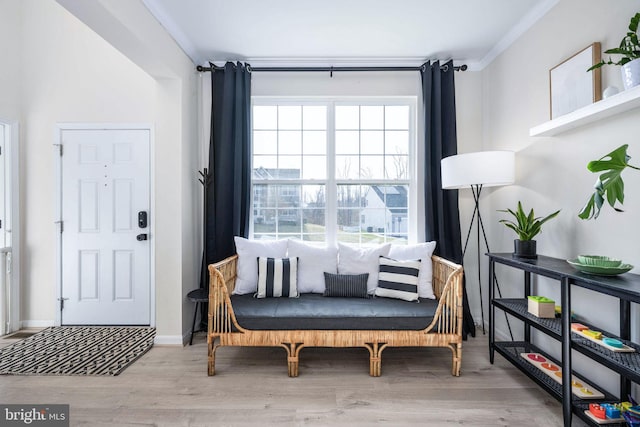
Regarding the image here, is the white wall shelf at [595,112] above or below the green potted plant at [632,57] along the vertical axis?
below

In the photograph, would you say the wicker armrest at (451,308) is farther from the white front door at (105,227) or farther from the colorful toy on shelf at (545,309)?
the white front door at (105,227)

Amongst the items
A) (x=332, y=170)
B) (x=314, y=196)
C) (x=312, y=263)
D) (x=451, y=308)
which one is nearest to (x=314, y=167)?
(x=332, y=170)

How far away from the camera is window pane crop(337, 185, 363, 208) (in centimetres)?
313

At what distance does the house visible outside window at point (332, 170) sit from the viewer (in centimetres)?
312

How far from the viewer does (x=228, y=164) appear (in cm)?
294

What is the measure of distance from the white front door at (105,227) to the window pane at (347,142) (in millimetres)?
1865

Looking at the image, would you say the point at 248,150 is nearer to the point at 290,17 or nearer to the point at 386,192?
the point at 290,17

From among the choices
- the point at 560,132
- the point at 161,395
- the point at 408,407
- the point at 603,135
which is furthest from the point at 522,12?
the point at 161,395

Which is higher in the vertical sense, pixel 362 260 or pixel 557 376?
pixel 362 260

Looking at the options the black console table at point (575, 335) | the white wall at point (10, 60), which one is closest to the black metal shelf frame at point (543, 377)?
the black console table at point (575, 335)

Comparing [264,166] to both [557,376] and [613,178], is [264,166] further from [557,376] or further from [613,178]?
[557,376]

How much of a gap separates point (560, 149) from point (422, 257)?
124 cm

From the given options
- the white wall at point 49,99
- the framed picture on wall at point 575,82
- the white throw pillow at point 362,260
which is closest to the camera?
the framed picture on wall at point 575,82

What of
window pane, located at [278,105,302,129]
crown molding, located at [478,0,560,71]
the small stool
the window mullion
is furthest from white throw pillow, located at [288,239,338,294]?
crown molding, located at [478,0,560,71]
